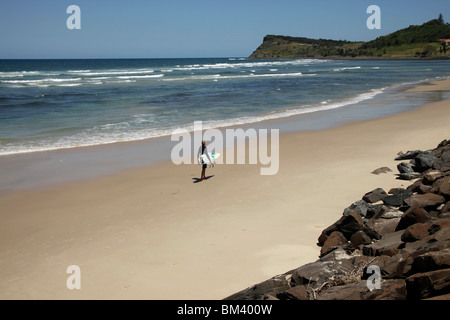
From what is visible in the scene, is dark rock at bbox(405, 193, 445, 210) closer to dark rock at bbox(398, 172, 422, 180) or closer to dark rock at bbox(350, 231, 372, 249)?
dark rock at bbox(350, 231, 372, 249)

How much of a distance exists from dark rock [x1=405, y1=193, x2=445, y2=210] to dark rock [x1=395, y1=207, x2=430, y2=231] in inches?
19.4

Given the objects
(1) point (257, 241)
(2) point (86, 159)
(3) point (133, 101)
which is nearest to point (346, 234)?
(1) point (257, 241)

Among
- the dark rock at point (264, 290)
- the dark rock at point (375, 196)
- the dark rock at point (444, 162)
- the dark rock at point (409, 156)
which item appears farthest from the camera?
the dark rock at point (409, 156)

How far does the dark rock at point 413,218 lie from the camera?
19.5 feet

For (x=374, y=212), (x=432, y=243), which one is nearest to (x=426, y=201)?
(x=374, y=212)

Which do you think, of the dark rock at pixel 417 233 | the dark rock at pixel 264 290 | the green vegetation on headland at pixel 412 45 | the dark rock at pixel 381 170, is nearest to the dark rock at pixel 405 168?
the dark rock at pixel 381 170

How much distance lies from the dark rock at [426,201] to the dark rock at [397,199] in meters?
0.52

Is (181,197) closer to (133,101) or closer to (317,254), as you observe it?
(317,254)

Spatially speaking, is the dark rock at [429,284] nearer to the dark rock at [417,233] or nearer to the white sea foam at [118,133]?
the dark rock at [417,233]

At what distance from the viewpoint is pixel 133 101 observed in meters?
30.8

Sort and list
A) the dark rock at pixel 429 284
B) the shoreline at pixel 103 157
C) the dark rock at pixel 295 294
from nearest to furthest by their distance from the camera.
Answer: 1. the dark rock at pixel 429 284
2. the dark rock at pixel 295 294
3. the shoreline at pixel 103 157

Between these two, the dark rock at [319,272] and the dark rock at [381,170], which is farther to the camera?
the dark rock at [381,170]

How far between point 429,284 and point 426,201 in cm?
330

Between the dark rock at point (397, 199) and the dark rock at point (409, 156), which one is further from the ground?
the dark rock at point (409, 156)
